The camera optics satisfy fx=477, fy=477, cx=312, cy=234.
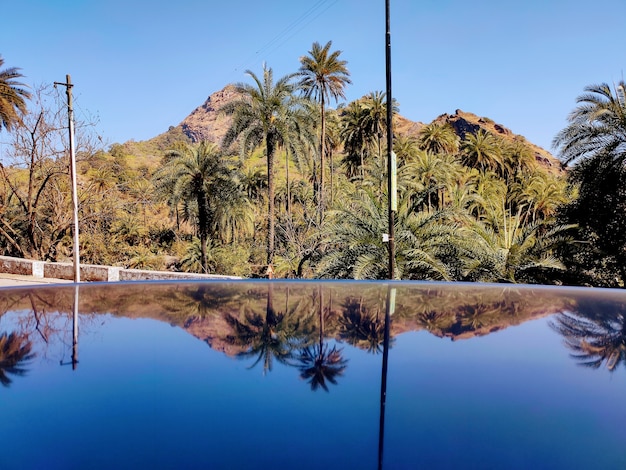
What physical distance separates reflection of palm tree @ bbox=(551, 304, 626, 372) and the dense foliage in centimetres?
958

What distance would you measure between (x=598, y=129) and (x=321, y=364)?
54.2 feet

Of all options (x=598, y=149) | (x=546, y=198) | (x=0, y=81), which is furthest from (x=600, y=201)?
(x=0, y=81)

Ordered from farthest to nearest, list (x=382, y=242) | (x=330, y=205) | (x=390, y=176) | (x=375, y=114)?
(x=375, y=114) → (x=330, y=205) → (x=382, y=242) → (x=390, y=176)

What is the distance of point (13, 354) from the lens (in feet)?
5.77

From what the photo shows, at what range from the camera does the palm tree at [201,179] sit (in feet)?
81.0

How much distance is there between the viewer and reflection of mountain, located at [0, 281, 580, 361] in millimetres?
2104

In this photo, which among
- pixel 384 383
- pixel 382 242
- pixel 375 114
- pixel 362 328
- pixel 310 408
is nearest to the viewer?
pixel 310 408

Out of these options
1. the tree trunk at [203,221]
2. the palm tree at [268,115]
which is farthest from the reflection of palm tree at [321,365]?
the tree trunk at [203,221]

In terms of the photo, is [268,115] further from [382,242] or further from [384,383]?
[384,383]

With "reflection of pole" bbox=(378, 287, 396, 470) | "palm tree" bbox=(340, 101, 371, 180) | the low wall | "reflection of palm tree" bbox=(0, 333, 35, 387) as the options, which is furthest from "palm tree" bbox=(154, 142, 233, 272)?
"reflection of palm tree" bbox=(0, 333, 35, 387)

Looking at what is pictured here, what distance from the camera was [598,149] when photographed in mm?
15328

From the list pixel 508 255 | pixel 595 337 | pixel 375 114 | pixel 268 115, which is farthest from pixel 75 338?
pixel 375 114

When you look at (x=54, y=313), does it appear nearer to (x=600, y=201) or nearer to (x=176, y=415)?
(x=176, y=415)

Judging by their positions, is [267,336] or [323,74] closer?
[267,336]
